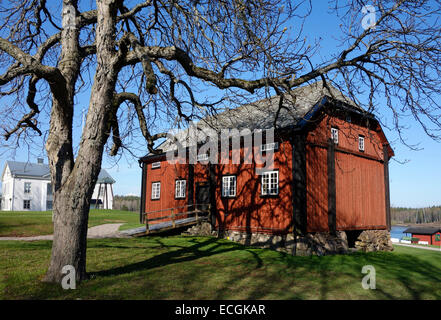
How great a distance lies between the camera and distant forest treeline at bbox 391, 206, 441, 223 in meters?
126

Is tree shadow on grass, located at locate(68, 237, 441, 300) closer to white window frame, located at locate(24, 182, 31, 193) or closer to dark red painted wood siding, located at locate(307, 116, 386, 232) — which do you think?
dark red painted wood siding, located at locate(307, 116, 386, 232)

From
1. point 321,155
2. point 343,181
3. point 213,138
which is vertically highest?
point 213,138

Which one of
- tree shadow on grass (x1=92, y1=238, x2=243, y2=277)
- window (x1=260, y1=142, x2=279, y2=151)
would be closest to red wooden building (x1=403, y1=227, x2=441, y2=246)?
window (x1=260, y1=142, x2=279, y2=151)

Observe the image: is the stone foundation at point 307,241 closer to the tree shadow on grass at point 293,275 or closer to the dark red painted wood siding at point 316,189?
the dark red painted wood siding at point 316,189

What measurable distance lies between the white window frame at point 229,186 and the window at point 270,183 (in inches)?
76.0

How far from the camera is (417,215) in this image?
433ft

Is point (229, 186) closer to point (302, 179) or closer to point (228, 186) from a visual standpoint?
point (228, 186)

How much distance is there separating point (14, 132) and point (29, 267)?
4.05m

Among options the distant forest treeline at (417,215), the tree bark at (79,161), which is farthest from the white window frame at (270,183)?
the distant forest treeline at (417,215)

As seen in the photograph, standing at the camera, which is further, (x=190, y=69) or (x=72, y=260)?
(x=190, y=69)

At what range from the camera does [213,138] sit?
18031mm

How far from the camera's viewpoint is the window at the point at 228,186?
17.4m
